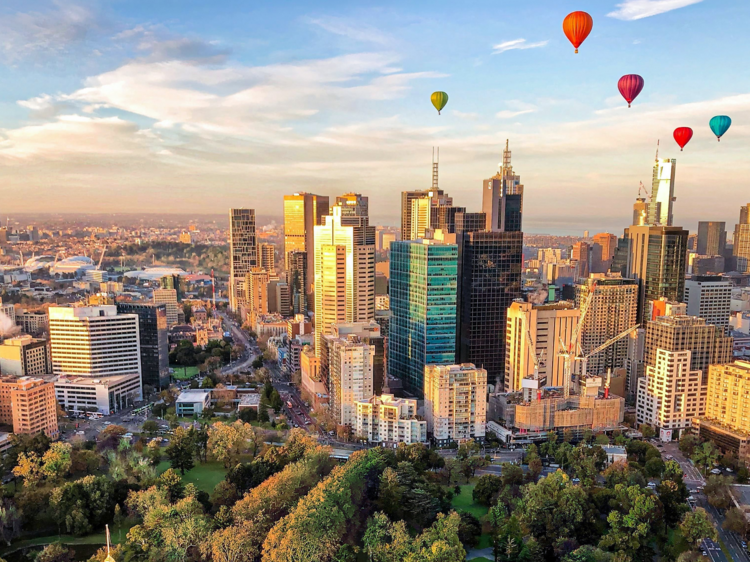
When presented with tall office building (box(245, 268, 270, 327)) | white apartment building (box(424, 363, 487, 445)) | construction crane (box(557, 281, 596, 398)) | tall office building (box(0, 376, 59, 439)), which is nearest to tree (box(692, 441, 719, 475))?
construction crane (box(557, 281, 596, 398))

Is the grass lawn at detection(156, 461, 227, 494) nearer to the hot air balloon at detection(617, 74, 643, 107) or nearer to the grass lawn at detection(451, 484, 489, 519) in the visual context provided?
the grass lawn at detection(451, 484, 489, 519)

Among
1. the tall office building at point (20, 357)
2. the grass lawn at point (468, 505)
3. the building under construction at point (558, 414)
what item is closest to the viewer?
the grass lawn at point (468, 505)

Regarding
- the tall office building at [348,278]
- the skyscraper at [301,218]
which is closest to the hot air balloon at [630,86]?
the tall office building at [348,278]

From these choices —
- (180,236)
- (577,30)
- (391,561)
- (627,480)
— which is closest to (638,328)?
(627,480)

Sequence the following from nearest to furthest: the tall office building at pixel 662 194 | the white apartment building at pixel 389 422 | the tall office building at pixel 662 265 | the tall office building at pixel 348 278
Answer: the white apartment building at pixel 389 422, the tall office building at pixel 348 278, the tall office building at pixel 662 265, the tall office building at pixel 662 194

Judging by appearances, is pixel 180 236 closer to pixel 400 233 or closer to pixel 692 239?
pixel 400 233

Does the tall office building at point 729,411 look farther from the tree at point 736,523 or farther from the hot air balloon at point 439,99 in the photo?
the hot air balloon at point 439,99
